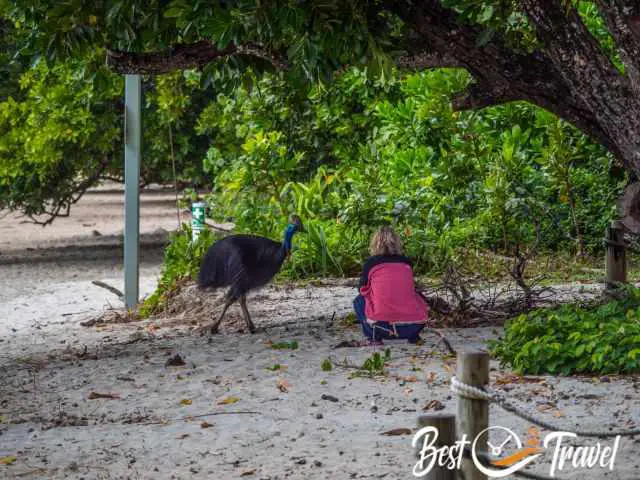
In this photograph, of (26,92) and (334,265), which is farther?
(26,92)

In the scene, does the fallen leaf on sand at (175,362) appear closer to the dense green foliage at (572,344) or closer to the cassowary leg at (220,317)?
the cassowary leg at (220,317)

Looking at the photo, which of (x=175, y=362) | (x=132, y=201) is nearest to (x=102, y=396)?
(x=175, y=362)

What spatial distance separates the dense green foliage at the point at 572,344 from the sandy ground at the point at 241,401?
5.6 inches

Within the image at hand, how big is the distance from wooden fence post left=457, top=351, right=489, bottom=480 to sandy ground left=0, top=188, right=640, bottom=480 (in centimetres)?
134

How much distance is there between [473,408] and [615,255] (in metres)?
6.00

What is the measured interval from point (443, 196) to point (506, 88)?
611 cm

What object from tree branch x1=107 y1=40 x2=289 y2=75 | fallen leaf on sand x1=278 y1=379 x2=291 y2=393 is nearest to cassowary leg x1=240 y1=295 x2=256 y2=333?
tree branch x1=107 y1=40 x2=289 y2=75

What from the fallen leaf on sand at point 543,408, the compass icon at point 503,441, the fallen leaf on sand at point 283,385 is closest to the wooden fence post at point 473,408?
the compass icon at point 503,441

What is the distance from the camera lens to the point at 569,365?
808cm

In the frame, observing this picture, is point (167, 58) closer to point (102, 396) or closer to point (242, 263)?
point (242, 263)

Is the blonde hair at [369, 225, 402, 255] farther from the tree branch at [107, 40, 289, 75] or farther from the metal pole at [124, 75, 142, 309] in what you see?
the metal pole at [124, 75, 142, 309]

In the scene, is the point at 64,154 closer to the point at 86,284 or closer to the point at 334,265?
the point at 86,284

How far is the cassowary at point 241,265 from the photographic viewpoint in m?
10.7

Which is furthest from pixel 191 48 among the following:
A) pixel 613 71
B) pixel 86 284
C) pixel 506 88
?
pixel 86 284
